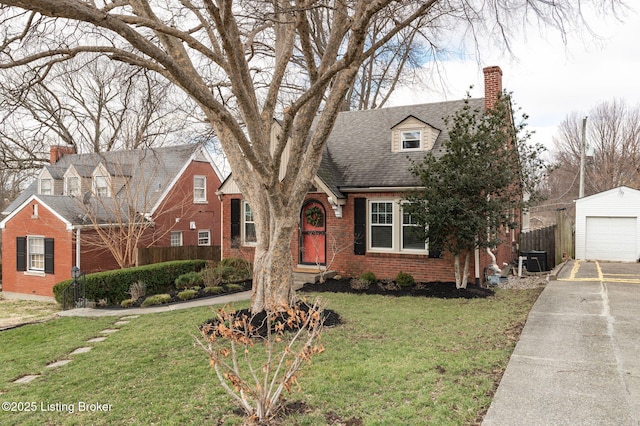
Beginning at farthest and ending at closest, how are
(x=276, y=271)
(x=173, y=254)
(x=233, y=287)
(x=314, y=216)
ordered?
(x=173, y=254) < (x=314, y=216) < (x=233, y=287) < (x=276, y=271)

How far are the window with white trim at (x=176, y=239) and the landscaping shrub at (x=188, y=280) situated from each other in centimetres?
723

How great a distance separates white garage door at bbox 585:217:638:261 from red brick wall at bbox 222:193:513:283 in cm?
630

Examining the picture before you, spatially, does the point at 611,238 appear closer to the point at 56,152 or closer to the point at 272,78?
the point at 272,78

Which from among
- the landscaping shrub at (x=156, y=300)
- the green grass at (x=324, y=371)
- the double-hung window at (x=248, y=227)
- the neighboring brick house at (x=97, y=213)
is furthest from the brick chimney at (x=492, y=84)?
the landscaping shrub at (x=156, y=300)

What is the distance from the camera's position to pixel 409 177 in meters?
12.8

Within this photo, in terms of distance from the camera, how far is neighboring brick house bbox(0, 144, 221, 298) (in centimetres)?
1636

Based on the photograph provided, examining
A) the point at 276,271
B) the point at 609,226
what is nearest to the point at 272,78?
the point at 276,271

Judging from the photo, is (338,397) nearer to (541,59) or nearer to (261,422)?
(261,422)

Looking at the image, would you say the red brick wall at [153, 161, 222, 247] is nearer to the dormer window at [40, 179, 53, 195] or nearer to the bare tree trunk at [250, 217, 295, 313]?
the dormer window at [40, 179, 53, 195]

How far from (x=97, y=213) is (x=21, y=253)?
3.88 metres

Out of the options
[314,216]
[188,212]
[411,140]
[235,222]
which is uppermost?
[411,140]

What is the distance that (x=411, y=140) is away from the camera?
13984mm

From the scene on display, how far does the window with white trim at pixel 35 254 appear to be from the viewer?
57.3 ft

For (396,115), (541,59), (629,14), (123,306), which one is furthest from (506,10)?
(123,306)
